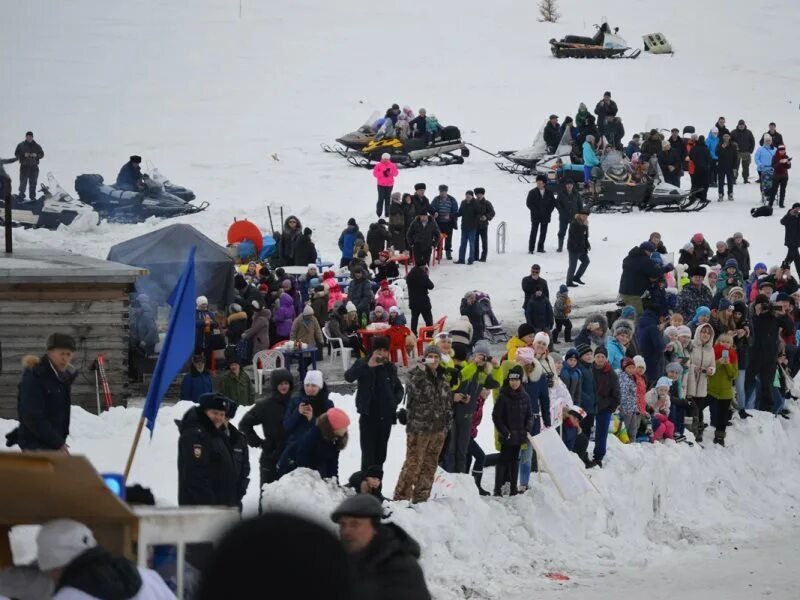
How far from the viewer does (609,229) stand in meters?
26.0

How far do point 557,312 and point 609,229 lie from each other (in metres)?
7.40

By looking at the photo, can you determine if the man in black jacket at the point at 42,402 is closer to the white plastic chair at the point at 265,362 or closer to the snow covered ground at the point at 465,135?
the snow covered ground at the point at 465,135

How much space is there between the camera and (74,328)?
1470cm

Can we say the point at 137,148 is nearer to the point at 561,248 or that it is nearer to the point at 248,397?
the point at 561,248

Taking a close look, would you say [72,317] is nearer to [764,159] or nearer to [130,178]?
[130,178]

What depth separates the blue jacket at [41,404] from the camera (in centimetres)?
917

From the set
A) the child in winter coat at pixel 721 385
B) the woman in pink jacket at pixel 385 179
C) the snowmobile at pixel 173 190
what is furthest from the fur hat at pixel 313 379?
the snowmobile at pixel 173 190

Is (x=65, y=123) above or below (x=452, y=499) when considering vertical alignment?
above

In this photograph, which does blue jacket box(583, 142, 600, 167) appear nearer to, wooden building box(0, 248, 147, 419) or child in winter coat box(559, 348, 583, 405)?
wooden building box(0, 248, 147, 419)

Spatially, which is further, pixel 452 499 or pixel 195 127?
pixel 195 127

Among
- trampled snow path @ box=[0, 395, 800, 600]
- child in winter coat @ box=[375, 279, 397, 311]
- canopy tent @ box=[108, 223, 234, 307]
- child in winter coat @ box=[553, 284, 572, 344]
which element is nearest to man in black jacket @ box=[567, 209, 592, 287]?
child in winter coat @ box=[553, 284, 572, 344]

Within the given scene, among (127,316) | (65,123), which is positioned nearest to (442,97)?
(65,123)

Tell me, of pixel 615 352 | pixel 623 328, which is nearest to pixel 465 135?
pixel 623 328

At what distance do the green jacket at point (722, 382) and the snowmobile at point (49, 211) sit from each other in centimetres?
1398
